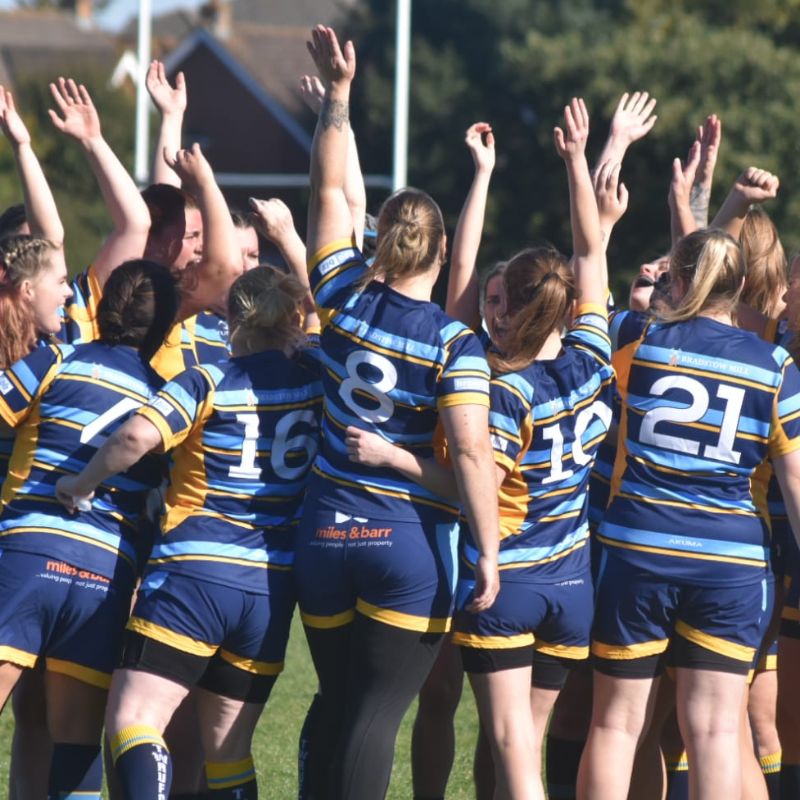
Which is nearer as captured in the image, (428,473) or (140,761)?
(140,761)

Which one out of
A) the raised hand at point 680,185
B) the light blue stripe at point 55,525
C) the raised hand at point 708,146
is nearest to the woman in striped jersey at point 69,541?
the light blue stripe at point 55,525

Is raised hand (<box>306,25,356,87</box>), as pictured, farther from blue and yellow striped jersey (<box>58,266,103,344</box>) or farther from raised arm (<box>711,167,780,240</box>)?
raised arm (<box>711,167,780,240</box>)

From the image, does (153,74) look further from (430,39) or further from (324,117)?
(430,39)

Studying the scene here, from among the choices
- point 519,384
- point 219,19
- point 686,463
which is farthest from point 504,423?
point 219,19

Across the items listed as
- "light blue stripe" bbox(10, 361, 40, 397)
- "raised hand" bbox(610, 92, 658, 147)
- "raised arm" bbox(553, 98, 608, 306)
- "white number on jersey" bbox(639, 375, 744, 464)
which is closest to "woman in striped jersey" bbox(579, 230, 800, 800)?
"white number on jersey" bbox(639, 375, 744, 464)

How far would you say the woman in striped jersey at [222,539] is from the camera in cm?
432

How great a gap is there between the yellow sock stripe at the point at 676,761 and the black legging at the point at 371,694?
1368 mm

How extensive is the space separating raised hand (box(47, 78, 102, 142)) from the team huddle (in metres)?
0.67

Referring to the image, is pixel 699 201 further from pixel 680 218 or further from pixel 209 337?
pixel 209 337

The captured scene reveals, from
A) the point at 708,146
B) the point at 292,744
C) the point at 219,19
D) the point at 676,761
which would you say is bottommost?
the point at 292,744

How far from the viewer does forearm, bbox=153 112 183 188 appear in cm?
571

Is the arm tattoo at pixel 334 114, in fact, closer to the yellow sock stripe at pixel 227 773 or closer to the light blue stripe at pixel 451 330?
the light blue stripe at pixel 451 330

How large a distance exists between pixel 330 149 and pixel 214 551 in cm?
137

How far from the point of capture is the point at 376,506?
4.41 m
